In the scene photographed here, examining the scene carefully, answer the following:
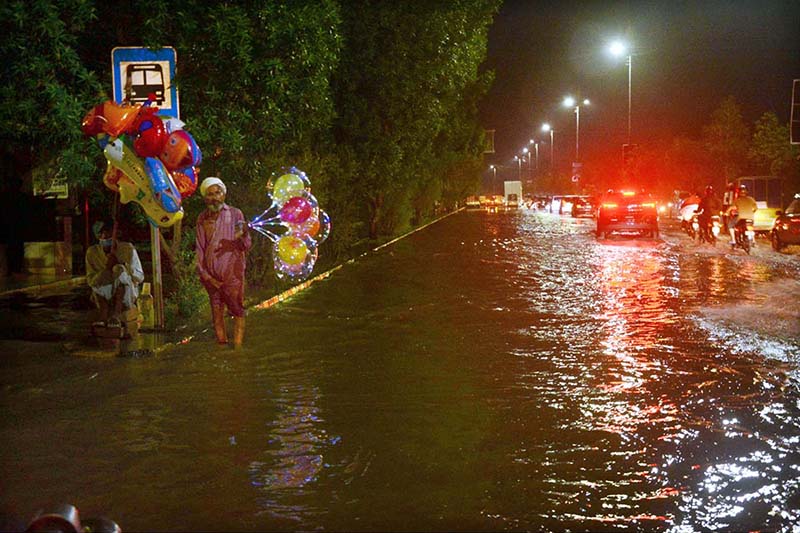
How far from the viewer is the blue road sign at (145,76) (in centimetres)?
1293

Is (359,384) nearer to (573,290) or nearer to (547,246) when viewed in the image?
(573,290)

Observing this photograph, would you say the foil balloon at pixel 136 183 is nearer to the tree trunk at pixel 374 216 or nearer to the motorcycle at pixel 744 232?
the motorcycle at pixel 744 232

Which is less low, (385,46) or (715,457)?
(385,46)

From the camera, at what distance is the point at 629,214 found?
116 feet

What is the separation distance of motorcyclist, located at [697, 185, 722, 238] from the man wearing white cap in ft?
73.7

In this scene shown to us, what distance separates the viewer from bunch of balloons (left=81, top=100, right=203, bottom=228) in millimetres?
11953

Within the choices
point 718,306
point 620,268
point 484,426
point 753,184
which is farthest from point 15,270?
point 753,184

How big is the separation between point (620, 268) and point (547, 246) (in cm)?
925

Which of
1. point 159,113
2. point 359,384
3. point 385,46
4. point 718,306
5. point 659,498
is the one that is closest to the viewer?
point 659,498

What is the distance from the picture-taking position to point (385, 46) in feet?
98.5

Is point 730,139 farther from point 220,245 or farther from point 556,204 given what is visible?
point 220,245

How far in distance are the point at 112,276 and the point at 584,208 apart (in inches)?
2196

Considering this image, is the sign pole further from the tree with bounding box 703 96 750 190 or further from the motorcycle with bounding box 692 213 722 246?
the tree with bounding box 703 96 750 190

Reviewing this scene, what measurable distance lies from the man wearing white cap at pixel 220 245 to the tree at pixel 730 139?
6304 cm
